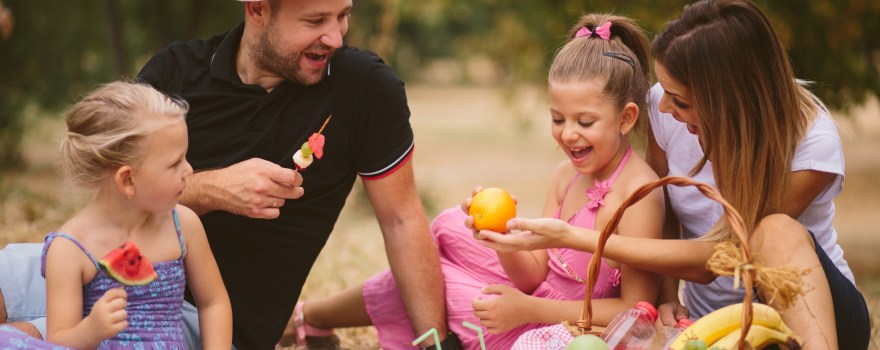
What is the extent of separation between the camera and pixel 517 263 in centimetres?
387

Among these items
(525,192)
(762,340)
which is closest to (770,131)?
(762,340)

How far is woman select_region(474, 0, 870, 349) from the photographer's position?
3367 millimetres

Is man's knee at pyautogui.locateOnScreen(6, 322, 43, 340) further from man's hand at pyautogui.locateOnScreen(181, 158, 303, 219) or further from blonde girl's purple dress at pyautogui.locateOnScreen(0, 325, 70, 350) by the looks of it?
man's hand at pyautogui.locateOnScreen(181, 158, 303, 219)

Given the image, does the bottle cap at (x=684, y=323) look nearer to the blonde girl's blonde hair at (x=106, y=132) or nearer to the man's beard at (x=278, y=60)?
the man's beard at (x=278, y=60)

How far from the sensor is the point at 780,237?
333cm

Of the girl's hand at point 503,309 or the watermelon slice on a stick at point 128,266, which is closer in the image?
the watermelon slice on a stick at point 128,266

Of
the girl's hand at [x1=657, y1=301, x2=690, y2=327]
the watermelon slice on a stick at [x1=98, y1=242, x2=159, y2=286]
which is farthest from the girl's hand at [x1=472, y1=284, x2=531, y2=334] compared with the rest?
the watermelon slice on a stick at [x1=98, y1=242, x2=159, y2=286]

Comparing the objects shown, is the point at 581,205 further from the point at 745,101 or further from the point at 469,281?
the point at 745,101

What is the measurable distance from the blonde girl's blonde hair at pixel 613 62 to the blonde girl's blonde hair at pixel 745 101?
29 centimetres

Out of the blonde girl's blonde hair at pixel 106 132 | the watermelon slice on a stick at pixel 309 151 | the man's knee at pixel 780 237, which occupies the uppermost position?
the blonde girl's blonde hair at pixel 106 132

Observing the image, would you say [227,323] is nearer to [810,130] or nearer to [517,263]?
[517,263]

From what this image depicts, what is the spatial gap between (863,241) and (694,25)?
8.13 metres

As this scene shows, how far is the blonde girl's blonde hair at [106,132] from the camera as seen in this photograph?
307 centimetres

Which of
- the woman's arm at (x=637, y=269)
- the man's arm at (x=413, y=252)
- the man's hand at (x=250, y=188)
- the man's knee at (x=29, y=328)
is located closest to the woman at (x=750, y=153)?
the woman's arm at (x=637, y=269)
